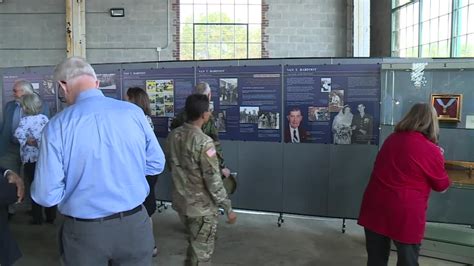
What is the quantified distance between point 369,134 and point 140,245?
3255mm

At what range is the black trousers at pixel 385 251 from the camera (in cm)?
274

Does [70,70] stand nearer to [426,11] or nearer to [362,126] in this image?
[362,126]

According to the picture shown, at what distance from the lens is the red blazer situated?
2.65 m

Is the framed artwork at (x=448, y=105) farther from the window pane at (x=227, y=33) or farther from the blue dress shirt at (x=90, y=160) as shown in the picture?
the window pane at (x=227, y=33)

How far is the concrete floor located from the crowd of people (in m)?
0.95

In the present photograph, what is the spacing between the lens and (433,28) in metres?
9.70

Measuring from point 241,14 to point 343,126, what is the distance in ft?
24.8

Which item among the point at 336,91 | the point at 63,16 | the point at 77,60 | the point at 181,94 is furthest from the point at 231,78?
the point at 63,16

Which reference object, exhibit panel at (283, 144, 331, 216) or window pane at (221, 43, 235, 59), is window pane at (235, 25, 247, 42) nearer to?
window pane at (221, 43, 235, 59)

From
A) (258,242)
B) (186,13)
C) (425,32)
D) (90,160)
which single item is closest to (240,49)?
(186,13)

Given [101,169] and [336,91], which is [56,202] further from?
[336,91]

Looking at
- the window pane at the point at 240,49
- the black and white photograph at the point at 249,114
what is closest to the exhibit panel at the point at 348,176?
the black and white photograph at the point at 249,114

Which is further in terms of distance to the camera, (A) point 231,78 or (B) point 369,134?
(A) point 231,78

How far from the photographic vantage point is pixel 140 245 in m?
2.00
